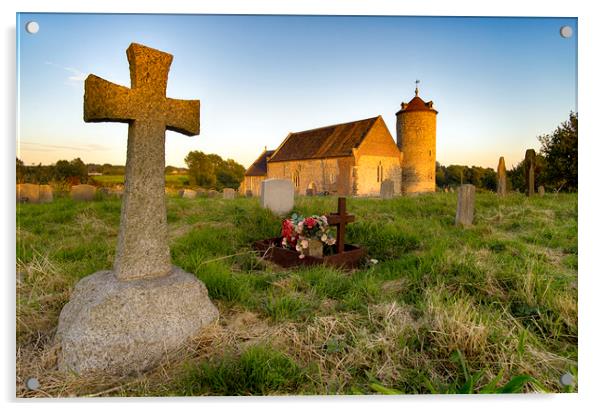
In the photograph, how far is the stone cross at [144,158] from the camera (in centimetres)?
182

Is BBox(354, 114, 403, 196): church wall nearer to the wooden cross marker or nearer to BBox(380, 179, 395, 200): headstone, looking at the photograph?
BBox(380, 179, 395, 200): headstone

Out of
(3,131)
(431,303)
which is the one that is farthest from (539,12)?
(3,131)

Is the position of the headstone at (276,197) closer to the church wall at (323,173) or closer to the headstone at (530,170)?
the headstone at (530,170)

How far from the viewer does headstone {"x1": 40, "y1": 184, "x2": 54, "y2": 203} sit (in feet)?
8.20

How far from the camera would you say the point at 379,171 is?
1115 cm

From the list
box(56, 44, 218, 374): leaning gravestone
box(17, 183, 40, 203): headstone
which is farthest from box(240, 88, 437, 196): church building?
box(56, 44, 218, 374): leaning gravestone

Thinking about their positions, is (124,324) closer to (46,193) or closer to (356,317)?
(356,317)

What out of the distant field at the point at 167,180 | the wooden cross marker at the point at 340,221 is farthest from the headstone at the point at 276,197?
the distant field at the point at 167,180

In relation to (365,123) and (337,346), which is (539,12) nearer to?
(337,346)

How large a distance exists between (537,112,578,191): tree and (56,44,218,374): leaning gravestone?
8.47 feet

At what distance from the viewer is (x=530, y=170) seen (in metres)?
3.70

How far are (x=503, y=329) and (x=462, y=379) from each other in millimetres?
424

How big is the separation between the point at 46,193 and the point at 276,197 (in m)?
3.23

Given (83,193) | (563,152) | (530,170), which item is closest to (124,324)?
(83,193)
